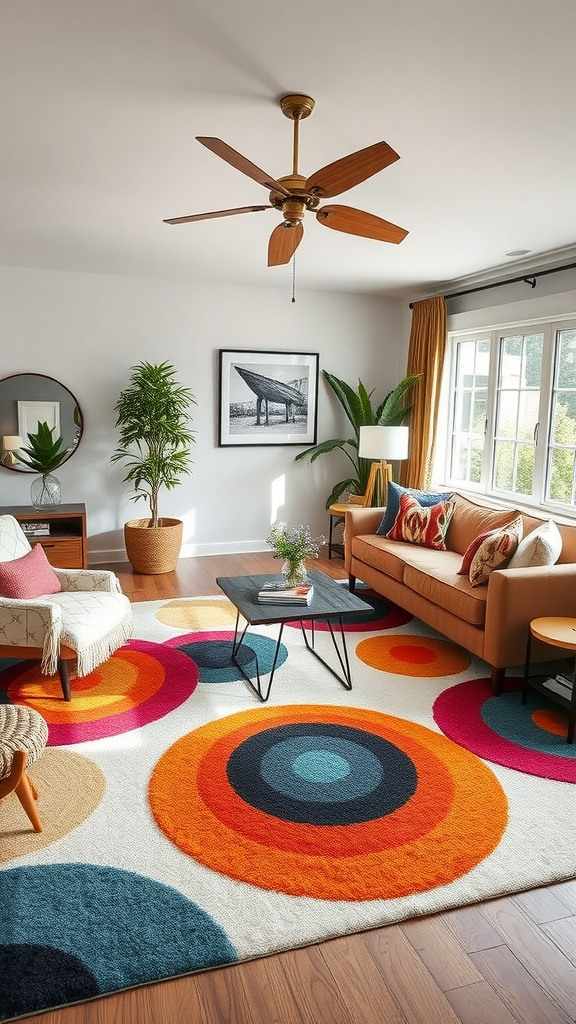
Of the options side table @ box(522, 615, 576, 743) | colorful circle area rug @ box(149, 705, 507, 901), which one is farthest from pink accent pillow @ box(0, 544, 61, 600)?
side table @ box(522, 615, 576, 743)

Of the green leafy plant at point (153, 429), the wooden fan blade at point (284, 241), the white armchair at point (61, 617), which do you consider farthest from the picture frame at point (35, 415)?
the wooden fan blade at point (284, 241)

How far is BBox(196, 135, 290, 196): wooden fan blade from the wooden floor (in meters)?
2.33

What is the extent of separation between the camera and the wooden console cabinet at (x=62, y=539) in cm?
520

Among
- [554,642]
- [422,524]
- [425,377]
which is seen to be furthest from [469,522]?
[425,377]

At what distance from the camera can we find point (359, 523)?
516 cm

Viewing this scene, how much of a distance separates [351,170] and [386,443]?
3.18m

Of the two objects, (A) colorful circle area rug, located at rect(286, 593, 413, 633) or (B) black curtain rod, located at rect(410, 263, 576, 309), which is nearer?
(A) colorful circle area rug, located at rect(286, 593, 413, 633)

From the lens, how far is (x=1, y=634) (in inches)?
128

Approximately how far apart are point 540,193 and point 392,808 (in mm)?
2915

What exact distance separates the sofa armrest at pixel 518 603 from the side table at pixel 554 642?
0.05 metres

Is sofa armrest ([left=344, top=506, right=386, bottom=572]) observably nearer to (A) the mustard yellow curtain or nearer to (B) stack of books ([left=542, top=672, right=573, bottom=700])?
(A) the mustard yellow curtain

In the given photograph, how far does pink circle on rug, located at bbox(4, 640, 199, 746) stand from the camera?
3.09 meters

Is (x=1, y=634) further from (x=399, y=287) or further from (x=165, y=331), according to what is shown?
(x=399, y=287)

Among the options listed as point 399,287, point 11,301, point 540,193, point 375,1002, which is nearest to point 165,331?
point 11,301
